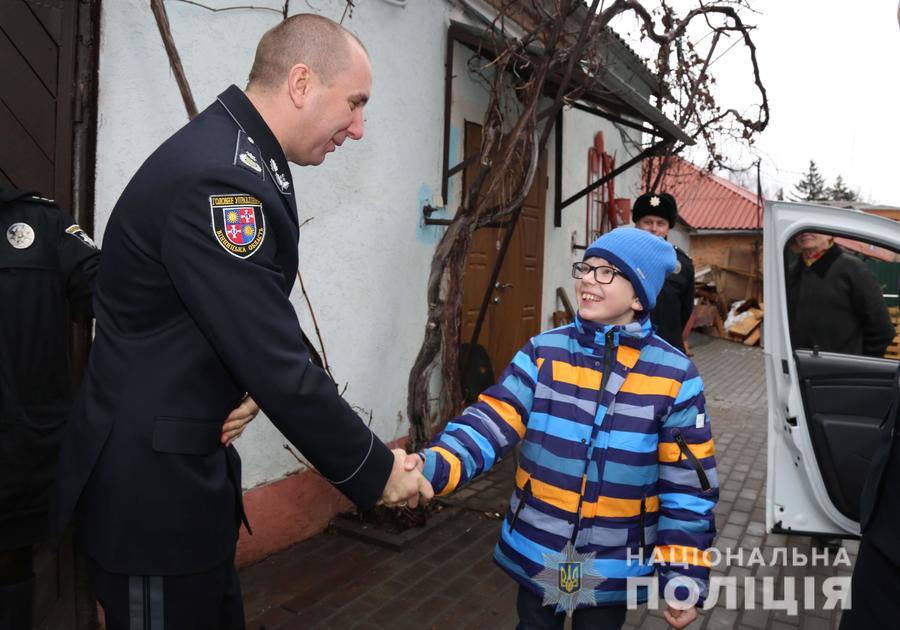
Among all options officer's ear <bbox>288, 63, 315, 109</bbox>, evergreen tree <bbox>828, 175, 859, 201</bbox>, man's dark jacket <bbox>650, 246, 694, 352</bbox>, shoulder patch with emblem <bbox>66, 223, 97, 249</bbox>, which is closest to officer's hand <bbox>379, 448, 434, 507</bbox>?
officer's ear <bbox>288, 63, 315, 109</bbox>

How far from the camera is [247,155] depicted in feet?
5.07

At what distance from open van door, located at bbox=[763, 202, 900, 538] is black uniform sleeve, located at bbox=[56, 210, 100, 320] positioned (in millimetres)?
3003

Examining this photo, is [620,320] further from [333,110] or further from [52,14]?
[52,14]

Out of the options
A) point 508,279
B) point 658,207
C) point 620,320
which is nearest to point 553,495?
point 620,320

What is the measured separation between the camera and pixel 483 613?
3.26m

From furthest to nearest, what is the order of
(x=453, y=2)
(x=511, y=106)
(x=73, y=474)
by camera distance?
(x=511, y=106), (x=453, y=2), (x=73, y=474)

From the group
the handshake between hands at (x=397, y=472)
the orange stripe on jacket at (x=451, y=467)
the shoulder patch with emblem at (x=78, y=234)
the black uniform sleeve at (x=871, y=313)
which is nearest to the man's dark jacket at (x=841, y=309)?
the black uniform sleeve at (x=871, y=313)

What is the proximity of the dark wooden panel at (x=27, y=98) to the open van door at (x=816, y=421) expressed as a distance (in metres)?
3.27

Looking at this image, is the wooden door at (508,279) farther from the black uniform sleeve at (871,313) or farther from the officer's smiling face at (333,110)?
the officer's smiling face at (333,110)

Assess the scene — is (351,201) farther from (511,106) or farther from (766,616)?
(766,616)

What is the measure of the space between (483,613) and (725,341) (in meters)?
14.8

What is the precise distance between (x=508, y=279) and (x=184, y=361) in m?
5.19

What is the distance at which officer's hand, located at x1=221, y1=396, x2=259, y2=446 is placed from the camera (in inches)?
63.5

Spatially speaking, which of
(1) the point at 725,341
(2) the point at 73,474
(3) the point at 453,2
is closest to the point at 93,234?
(2) the point at 73,474
